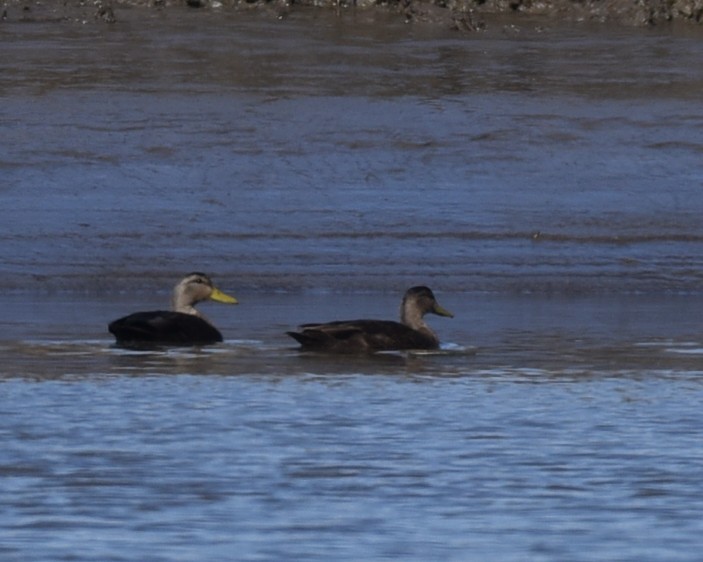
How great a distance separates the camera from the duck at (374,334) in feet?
34.3

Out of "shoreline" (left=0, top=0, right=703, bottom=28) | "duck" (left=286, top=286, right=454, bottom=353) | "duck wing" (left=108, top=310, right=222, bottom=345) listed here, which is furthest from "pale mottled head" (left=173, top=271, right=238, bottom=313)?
"shoreline" (left=0, top=0, right=703, bottom=28)

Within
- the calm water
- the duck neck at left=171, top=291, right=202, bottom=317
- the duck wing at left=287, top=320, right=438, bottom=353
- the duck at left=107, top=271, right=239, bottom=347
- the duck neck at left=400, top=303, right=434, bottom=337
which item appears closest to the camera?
the calm water

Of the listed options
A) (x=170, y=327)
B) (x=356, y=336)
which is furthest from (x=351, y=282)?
(x=356, y=336)

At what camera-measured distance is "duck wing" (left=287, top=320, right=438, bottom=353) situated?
10461mm

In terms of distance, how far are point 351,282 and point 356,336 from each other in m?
2.66

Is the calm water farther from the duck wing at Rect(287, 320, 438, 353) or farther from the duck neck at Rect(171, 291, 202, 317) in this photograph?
the duck neck at Rect(171, 291, 202, 317)

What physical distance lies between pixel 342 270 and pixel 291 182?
1.80 metres

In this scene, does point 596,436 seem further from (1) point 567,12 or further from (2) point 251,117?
(1) point 567,12

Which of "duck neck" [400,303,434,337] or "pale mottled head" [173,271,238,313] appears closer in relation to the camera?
"duck neck" [400,303,434,337]

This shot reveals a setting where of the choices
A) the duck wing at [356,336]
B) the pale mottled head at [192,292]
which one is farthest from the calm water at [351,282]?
the pale mottled head at [192,292]

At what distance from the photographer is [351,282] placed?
13180 millimetres

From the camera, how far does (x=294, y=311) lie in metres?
12.2

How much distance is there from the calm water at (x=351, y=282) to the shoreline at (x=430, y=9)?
1.13ft

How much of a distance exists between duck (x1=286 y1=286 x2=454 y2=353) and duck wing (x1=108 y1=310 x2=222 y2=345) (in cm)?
52
